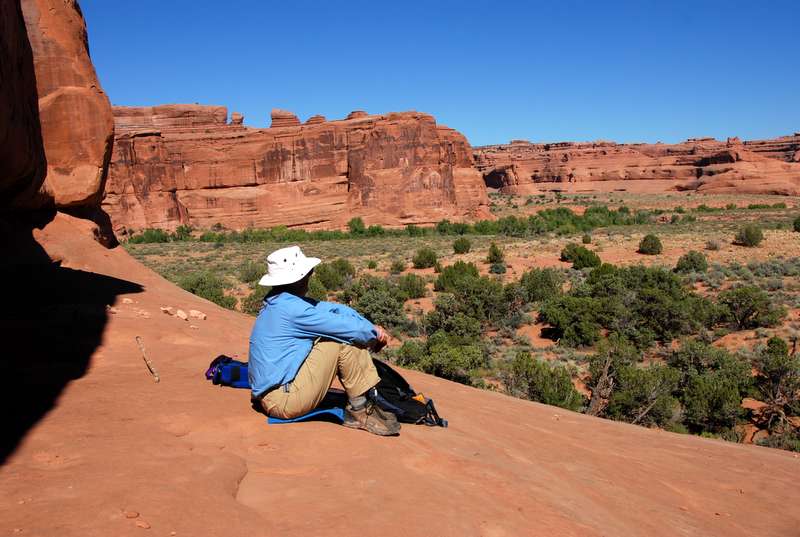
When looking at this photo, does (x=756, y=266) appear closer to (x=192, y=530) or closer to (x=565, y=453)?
(x=565, y=453)

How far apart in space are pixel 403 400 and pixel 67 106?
8.94m

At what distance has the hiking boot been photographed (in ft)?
12.8

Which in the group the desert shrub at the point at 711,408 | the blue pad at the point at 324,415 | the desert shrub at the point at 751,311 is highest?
the blue pad at the point at 324,415

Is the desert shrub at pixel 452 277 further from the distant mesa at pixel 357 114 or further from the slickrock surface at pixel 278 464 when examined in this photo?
the distant mesa at pixel 357 114

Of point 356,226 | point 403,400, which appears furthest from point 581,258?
point 356,226

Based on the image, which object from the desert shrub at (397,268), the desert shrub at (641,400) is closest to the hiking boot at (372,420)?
the desert shrub at (641,400)

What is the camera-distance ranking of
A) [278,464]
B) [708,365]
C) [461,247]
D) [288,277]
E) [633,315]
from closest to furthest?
[278,464] < [288,277] < [708,365] < [633,315] < [461,247]

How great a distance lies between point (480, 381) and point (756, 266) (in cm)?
1584

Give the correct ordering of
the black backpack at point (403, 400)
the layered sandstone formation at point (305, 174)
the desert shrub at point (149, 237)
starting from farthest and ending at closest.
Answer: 1. the layered sandstone formation at point (305, 174)
2. the desert shrub at point (149, 237)
3. the black backpack at point (403, 400)

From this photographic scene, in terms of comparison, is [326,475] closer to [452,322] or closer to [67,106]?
[67,106]

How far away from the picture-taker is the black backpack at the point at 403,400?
4.43 metres

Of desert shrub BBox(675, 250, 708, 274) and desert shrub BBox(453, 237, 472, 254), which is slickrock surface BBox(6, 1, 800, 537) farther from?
desert shrub BBox(453, 237, 472, 254)

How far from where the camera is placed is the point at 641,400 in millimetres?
10414

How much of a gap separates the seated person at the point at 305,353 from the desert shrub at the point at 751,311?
1510 centimetres
